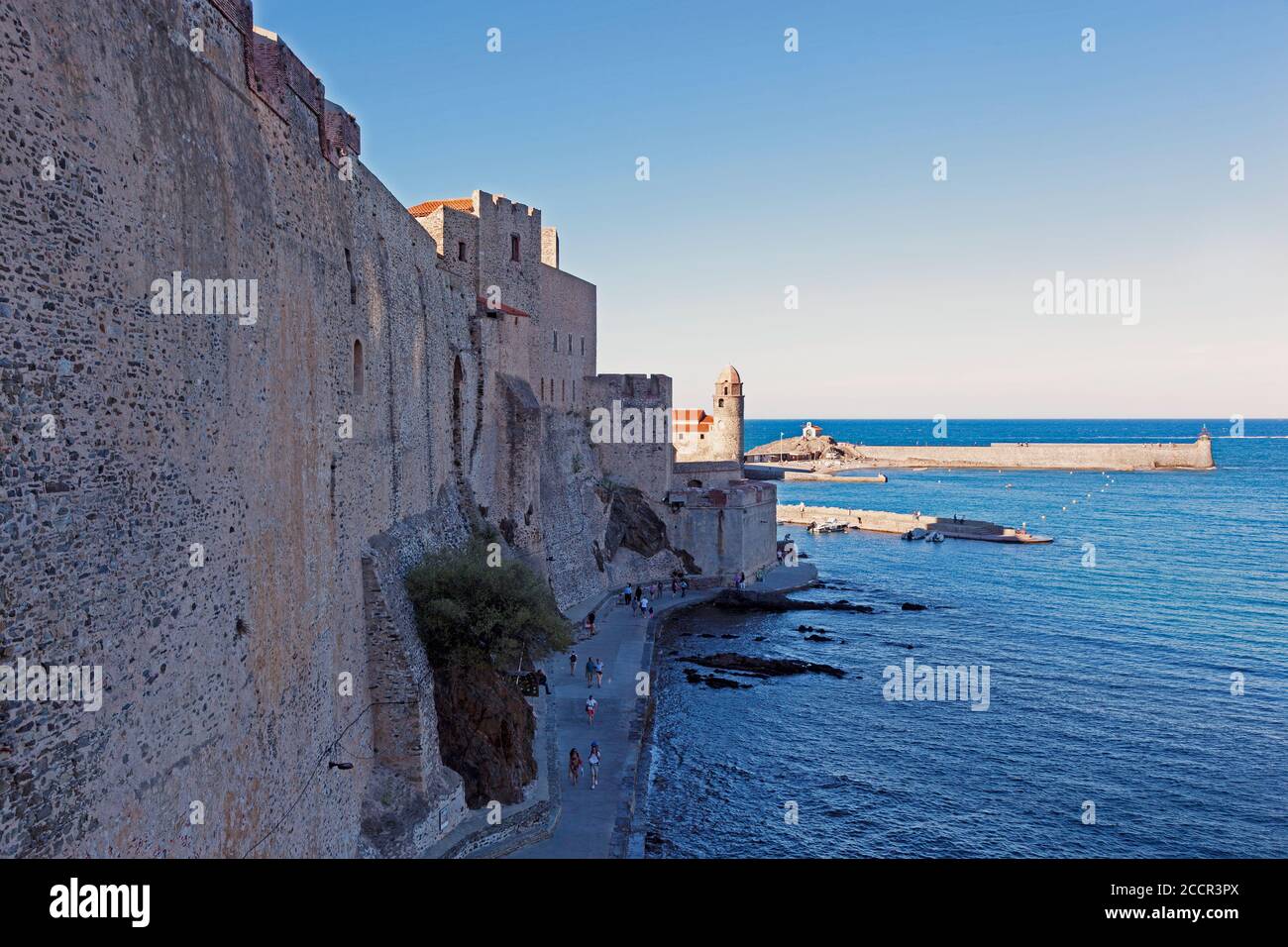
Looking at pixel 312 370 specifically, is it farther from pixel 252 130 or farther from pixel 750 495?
pixel 750 495

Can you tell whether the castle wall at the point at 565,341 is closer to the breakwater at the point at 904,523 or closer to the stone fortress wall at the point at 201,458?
the stone fortress wall at the point at 201,458

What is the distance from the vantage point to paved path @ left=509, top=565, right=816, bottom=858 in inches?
705

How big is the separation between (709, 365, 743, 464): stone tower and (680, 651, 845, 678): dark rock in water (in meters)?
23.9

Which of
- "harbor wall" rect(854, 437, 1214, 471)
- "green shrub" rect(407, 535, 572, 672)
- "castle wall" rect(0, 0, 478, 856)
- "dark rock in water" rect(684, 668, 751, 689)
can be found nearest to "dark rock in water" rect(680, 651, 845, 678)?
"dark rock in water" rect(684, 668, 751, 689)

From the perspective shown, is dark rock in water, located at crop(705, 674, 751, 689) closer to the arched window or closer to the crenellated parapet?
the arched window

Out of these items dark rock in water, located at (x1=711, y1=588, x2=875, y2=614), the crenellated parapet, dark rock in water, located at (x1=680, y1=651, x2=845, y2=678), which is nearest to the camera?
the crenellated parapet

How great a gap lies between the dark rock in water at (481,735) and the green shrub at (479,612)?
1.40 feet

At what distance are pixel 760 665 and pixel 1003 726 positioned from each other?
8.93m

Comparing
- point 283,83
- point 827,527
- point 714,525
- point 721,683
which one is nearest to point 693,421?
point 827,527

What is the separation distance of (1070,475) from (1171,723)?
11242 cm

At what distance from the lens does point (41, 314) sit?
6535 millimetres

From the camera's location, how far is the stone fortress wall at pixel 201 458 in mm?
6512

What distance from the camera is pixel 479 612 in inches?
702

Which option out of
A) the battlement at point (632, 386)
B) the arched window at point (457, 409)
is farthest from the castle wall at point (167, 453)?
the battlement at point (632, 386)
